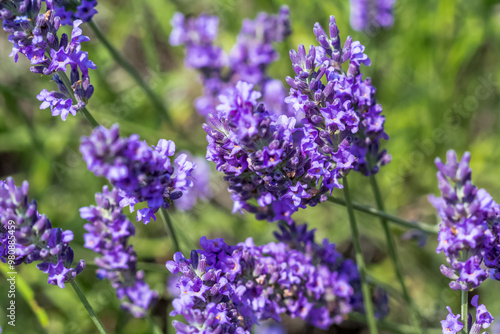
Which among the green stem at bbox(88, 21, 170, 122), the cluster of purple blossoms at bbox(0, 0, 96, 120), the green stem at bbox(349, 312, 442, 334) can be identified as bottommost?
the green stem at bbox(349, 312, 442, 334)

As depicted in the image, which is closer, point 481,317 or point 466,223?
point 466,223

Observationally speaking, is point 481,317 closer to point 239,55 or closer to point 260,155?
point 260,155

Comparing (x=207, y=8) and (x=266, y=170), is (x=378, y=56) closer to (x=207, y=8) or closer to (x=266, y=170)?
(x=207, y=8)

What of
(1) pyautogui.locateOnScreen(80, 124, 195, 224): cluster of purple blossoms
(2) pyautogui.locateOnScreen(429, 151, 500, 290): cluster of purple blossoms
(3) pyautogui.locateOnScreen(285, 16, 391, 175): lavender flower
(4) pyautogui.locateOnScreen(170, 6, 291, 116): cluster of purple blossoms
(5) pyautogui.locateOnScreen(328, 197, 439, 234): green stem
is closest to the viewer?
(1) pyautogui.locateOnScreen(80, 124, 195, 224): cluster of purple blossoms

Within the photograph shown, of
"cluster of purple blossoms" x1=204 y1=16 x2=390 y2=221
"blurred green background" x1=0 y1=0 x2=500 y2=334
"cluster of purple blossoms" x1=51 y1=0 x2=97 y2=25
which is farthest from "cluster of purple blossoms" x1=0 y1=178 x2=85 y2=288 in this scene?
"blurred green background" x1=0 y1=0 x2=500 y2=334

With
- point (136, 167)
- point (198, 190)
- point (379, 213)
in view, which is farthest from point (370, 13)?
point (136, 167)

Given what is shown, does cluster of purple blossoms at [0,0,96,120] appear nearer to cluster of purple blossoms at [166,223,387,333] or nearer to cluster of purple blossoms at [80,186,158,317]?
cluster of purple blossoms at [80,186,158,317]

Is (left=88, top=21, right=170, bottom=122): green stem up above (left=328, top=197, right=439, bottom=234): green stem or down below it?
above

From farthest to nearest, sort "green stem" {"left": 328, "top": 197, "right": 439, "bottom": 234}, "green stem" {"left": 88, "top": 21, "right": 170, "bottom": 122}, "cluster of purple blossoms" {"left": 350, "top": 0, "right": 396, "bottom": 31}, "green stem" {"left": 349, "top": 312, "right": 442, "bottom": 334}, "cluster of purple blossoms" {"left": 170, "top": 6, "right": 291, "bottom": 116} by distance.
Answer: "cluster of purple blossoms" {"left": 350, "top": 0, "right": 396, "bottom": 31}, "cluster of purple blossoms" {"left": 170, "top": 6, "right": 291, "bottom": 116}, "green stem" {"left": 88, "top": 21, "right": 170, "bottom": 122}, "green stem" {"left": 349, "top": 312, "right": 442, "bottom": 334}, "green stem" {"left": 328, "top": 197, "right": 439, "bottom": 234}
